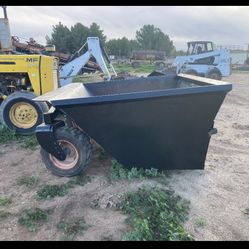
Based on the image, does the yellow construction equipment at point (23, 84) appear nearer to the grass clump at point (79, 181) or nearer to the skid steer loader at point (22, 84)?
the skid steer loader at point (22, 84)

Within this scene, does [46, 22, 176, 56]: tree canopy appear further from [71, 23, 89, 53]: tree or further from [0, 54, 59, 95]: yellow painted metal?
[0, 54, 59, 95]: yellow painted metal

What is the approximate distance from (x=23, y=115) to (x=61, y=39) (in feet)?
132

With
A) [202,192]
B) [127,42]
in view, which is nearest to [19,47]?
[202,192]

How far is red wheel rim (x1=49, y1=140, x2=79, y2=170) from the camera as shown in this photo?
3.87m

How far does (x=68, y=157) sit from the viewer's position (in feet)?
13.0

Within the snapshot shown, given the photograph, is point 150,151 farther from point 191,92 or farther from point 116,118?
point 191,92

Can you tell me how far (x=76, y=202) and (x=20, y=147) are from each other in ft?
7.52

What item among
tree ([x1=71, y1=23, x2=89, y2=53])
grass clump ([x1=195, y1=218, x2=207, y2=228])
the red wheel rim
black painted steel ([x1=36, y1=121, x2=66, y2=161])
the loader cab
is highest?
tree ([x1=71, y1=23, x2=89, y2=53])

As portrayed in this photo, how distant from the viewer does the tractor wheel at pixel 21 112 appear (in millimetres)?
5664

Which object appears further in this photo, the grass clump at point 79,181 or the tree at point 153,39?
the tree at point 153,39

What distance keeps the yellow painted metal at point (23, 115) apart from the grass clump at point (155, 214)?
3.14m

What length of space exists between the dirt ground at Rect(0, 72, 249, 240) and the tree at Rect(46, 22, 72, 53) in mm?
40004

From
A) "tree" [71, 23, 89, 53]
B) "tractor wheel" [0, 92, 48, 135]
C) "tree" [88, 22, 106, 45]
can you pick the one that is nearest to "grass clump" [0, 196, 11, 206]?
"tractor wheel" [0, 92, 48, 135]

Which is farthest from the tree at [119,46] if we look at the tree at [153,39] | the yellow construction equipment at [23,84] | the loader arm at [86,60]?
the yellow construction equipment at [23,84]
